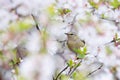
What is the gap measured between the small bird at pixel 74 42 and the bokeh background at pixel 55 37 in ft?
0.06

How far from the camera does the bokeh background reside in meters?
1.28

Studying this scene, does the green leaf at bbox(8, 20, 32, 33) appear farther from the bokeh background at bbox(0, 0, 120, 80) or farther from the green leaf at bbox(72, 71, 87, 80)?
the green leaf at bbox(72, 71, 87, 80)

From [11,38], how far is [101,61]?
49 centimetres

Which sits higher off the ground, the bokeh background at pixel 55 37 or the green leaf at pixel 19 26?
the green leaf at pixel 19 26

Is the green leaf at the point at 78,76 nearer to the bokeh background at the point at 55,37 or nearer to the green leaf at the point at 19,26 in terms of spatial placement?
the bokeh background at the point at 55,37

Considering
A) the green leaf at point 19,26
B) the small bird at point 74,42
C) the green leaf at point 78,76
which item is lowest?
the green leaf at point 78,76

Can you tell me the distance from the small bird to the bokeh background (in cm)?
2

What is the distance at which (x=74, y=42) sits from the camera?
155 centimetres

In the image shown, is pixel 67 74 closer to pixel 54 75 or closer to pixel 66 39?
pixel 54 75

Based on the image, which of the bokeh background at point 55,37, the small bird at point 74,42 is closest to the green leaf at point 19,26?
the bokeh background at point 55,37

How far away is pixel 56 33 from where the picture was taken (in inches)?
57.5

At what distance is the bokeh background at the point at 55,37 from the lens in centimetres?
128

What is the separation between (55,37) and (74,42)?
5.0 inches

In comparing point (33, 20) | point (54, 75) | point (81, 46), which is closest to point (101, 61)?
point (81, 46)
